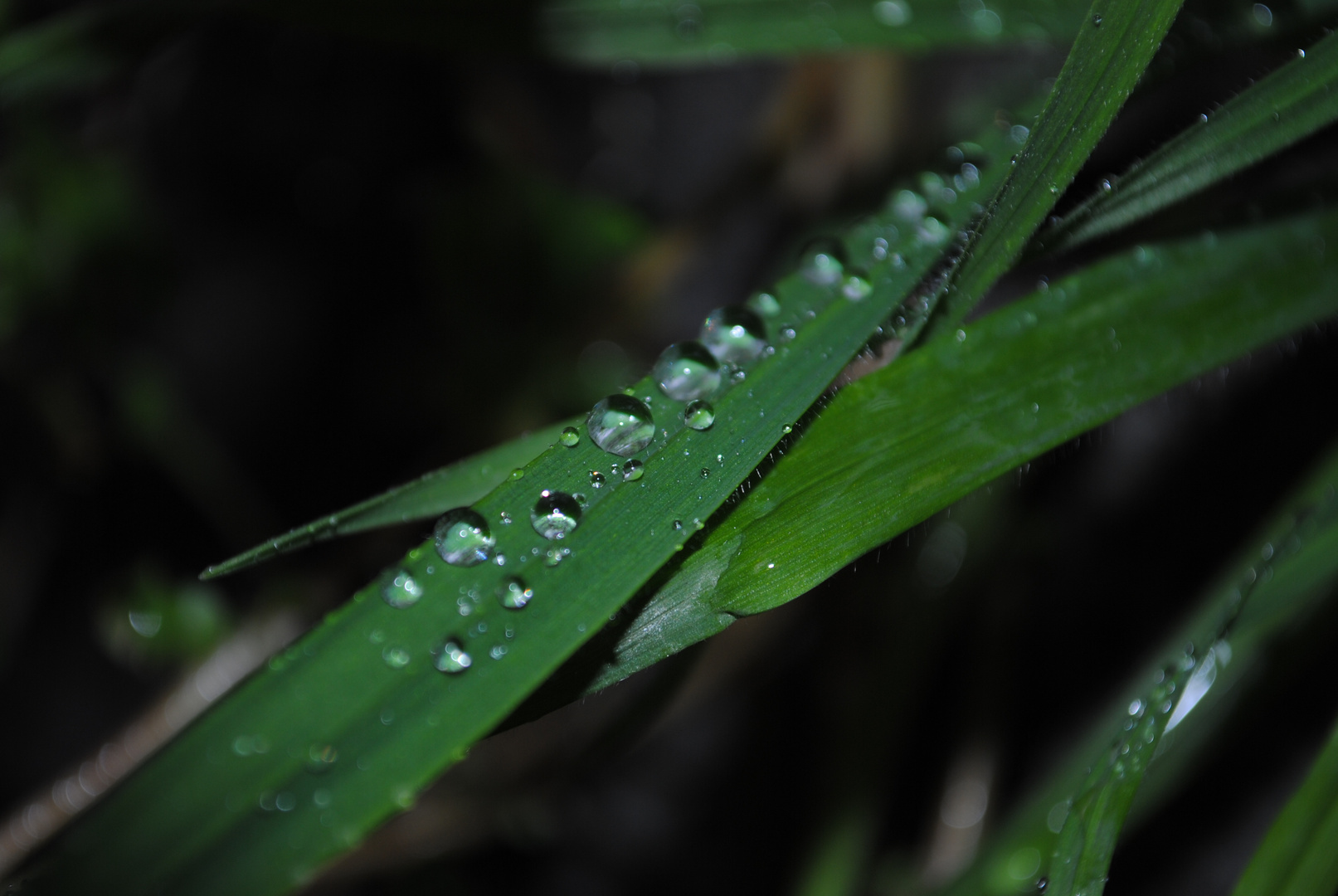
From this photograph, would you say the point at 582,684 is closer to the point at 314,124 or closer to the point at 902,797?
the point at 902,797

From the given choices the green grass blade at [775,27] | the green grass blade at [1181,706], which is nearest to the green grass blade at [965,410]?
the green grass blade at [1181,706]

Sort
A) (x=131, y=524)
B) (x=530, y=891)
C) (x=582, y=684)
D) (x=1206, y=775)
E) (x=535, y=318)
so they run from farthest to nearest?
(x=131, y=524) → (x=530, y=891) → (x=535, y=318) → (x=1206, y=775) → (x=582, y=684)

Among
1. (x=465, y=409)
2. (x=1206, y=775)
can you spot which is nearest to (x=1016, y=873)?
(x=1206, y=775)

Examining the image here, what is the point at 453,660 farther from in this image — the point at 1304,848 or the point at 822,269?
the point at 1304,848

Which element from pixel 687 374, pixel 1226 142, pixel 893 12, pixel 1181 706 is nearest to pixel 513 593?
pixel 687 374

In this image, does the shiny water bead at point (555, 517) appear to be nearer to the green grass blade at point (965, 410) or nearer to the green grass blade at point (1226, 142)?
the green grass blade at point (965, 410)
